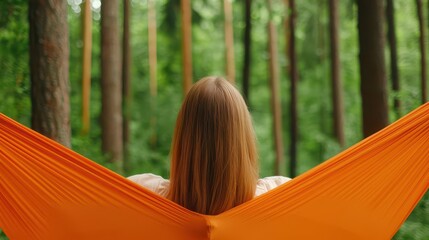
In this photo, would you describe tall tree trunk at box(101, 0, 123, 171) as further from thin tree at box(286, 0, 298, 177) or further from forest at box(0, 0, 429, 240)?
thin tree at box(286, 0, 298, 177)

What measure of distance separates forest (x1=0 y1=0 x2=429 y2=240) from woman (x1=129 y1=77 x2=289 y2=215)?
331 mm

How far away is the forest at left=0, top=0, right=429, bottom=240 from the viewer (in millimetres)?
6277

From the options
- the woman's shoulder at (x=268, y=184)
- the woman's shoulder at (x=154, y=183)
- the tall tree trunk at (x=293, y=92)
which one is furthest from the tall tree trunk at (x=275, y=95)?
the woman's shoulder at (x=154, y=183)

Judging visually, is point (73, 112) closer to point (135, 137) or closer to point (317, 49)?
point (135, 137)

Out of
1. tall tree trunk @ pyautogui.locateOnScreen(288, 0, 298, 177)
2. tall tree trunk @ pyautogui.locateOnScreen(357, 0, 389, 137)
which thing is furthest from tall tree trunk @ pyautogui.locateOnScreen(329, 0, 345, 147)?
tall tree trunk @ pyautogui.locateOnScreen(357, 0, 389, 137)

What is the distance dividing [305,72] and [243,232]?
75.4 ft

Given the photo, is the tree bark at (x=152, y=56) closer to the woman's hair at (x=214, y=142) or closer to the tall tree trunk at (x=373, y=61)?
the tall tree trunk at (x=373, y=61)

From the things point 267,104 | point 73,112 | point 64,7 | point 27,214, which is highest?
point 64,7

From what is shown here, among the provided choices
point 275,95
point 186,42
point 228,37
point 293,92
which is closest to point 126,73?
→ point 186,42

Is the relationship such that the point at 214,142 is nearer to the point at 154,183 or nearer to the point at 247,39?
the point at 154,183

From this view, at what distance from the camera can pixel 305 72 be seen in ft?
83.7

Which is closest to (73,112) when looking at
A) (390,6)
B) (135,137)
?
(135,137)

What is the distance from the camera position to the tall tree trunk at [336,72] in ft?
56.5

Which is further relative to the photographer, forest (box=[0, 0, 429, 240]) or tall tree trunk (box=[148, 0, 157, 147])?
tall tree trunk (box=[148, 0, 157, 147])
